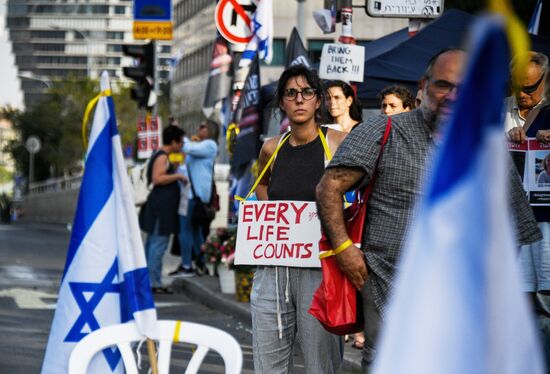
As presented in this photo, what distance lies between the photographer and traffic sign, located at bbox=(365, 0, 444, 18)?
34.7 feet

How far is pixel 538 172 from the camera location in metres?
6.62

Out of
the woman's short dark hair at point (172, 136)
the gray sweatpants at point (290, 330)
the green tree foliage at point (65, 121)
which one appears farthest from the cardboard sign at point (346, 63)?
the green tree foliage at point (65, 121)

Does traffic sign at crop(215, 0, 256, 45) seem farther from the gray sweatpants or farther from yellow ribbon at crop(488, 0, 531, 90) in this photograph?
yellow ribbon at crop(488, 0, 531, 90)

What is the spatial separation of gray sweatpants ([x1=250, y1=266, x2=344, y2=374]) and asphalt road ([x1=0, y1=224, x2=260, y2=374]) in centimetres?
333

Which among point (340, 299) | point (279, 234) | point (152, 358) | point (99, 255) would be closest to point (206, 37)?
point (279, 234)

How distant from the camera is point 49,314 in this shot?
12.5 m

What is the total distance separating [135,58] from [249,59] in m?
9.75

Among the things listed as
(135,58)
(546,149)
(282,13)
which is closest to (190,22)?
(282,13)

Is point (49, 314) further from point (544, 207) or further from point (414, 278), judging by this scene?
point (414, 278)

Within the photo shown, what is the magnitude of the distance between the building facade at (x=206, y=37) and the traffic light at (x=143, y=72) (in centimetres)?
2468

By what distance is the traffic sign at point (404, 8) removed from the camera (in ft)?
34.7

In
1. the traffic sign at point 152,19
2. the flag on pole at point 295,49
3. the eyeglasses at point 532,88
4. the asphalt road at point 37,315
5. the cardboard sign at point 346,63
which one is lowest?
the asphalt road at point 37,315

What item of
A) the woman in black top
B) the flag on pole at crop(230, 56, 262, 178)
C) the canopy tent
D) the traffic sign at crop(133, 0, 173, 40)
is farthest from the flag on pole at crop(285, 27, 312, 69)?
the traffic sign at crop(133, 0, 173, 40)

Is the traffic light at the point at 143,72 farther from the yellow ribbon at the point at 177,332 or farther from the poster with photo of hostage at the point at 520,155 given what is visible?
the yellow ribbon at the point at 177,332
